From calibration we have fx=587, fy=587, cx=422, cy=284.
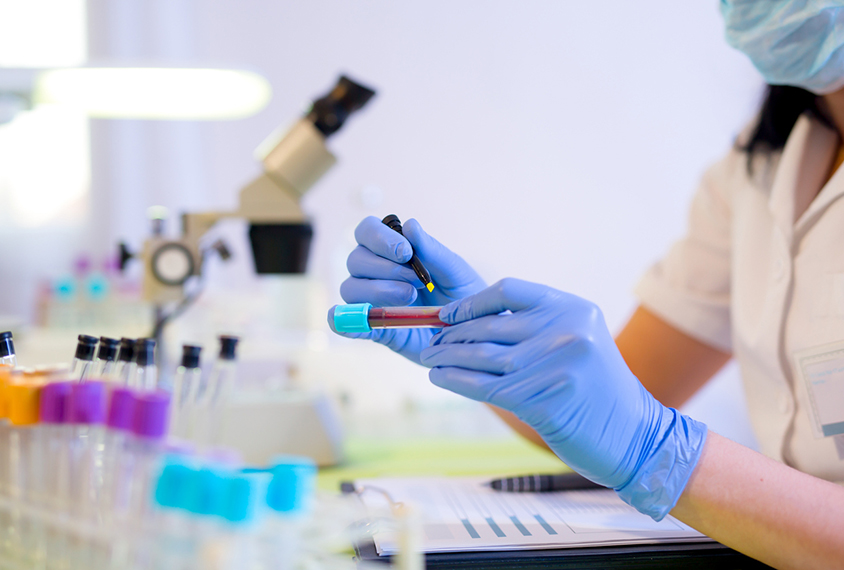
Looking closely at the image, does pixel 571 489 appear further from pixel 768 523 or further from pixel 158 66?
pixel 158 66

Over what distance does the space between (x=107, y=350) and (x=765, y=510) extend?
2.18 ft

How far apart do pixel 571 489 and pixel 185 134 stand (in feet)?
6.96

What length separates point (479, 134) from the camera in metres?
2.44

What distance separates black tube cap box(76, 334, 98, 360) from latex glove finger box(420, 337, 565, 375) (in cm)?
33

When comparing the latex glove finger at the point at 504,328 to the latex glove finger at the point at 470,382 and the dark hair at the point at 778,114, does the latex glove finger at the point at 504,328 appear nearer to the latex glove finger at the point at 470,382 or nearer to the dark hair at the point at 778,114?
the latex glove finger at the point at 470,382

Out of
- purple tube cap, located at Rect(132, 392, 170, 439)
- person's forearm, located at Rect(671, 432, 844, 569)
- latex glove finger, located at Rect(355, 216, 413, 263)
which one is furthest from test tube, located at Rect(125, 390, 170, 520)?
person's forearm, located at Rect(671, 432, 844, 569)

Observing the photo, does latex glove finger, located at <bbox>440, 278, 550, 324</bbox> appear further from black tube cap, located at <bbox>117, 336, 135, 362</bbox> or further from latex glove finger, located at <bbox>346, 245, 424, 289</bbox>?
black tube cap, located at <bbox>117, 336, 135, 362</bbox>

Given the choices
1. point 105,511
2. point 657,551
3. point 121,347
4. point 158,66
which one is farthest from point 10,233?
point 657,551

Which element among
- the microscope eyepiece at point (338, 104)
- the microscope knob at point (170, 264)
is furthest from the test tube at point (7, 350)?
the microscope eyepiece at point (338, 104)

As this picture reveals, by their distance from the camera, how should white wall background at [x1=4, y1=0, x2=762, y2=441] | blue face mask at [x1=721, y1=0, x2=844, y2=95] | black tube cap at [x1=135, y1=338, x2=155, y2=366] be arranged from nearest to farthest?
1. black tube cap at [x1=135, y1=338, x2=155, y2=366]
2. blue face mask at [x1=721, y1=0, x2=844, y2=95]
3. white wall background at [x1=4, y1=0, x2=762, y2=441]

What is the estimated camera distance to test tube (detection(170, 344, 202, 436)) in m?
0.55

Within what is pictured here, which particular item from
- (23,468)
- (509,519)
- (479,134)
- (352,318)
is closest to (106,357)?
(23,468)

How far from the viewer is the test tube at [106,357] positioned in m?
0.53

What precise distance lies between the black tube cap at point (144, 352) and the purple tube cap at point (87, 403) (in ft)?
0.26
